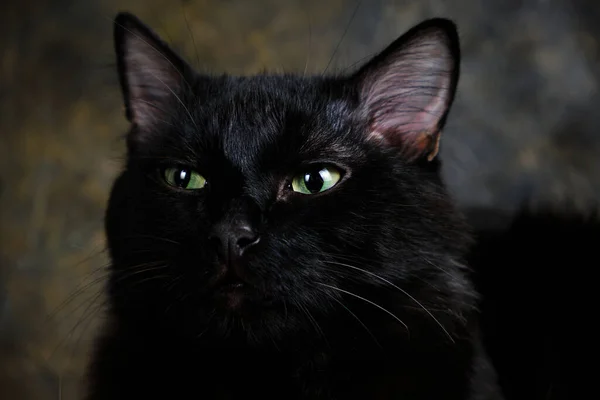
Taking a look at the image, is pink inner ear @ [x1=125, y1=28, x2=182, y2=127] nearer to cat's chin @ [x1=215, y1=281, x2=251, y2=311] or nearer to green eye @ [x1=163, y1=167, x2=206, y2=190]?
green eye @ [x1=163, y1=167, x2=206, y2=190]

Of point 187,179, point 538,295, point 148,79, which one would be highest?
point 148,79

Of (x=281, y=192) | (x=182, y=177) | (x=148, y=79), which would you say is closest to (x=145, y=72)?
(x=148, y=79)

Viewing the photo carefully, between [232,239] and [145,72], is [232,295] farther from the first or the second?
[145,72]

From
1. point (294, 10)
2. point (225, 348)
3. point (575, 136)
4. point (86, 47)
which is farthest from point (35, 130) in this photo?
point (575, 136)

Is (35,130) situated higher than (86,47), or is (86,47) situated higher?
(86,47)

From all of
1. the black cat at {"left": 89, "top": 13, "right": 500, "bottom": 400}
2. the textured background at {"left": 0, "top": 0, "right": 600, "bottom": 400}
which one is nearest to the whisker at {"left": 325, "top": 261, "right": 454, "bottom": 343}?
the black cat at {"left": 89, "top": 13, "right": 500, "bottom": 400}

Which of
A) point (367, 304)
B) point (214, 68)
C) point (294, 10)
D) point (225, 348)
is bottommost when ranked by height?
point (225, 348)

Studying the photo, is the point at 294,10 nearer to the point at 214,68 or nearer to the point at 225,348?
the point at 214,68
